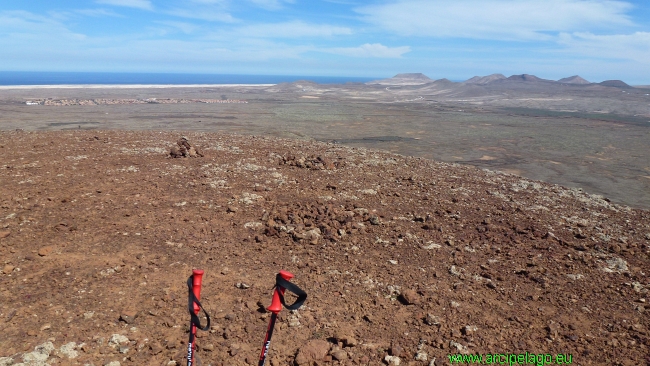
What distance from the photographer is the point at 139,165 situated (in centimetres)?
982

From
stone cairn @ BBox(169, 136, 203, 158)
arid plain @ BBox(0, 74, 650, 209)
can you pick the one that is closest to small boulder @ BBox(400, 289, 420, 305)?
stone cairn @ BBox(169, 136, 203, 158)

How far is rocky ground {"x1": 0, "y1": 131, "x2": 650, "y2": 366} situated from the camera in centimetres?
401

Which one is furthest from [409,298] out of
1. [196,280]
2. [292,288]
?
[196,280]

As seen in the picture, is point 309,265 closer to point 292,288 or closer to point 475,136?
point 292,288

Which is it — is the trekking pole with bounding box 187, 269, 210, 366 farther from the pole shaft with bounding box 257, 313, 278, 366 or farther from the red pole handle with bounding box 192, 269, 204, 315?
the pole shaft with bounding box 257, 313, 278, 366

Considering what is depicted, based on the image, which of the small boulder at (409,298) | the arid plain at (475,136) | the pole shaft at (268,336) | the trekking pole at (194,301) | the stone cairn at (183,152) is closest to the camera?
the trekking pole at (194,301)

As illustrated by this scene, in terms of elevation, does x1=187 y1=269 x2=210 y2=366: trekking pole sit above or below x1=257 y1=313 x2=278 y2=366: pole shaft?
above

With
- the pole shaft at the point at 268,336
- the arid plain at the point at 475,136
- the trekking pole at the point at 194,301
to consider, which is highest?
the trekking pole at the point at 194,301

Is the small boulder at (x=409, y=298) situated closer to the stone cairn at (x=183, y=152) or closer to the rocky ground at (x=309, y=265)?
the rocky ground at (x=309, y=265)

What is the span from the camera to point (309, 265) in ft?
18.4

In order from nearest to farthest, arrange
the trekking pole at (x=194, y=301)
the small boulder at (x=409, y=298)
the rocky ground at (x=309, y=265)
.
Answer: the trekking pole at (x=194, y=301), the rocky ground at (x=309, y=265), the small boulder at (x=409, y=298)

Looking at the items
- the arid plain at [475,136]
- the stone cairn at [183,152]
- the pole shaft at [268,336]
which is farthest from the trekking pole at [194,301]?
the arid plain at [475,136]

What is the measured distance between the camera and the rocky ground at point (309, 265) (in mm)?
4008

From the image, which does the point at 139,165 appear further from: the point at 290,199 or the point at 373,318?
the point at 373,318
